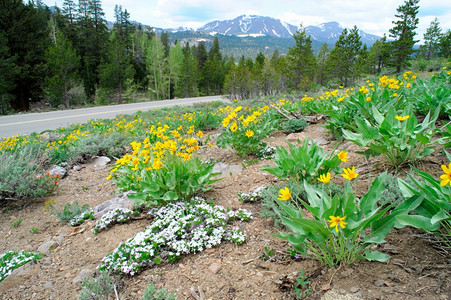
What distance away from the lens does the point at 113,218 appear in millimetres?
2672

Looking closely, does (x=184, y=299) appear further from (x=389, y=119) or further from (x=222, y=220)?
(x=389, y=119)

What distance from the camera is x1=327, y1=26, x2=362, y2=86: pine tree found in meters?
22.9

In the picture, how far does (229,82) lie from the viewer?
27141 mm

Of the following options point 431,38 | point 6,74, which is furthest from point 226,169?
point 431,38

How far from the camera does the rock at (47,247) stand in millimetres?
2467

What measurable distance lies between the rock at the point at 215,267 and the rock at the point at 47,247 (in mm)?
1691

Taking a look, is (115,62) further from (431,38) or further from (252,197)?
(431,38)


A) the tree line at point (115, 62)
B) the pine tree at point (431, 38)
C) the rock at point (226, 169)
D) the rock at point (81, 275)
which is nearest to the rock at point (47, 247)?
the rock at point (81, 275)

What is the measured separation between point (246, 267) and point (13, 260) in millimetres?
2093

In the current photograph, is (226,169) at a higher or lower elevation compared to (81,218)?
higher

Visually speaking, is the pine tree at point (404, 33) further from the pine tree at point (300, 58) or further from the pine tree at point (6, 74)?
the pine tree at point (6, 74)

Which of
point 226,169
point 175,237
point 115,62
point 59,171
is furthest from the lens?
point 115,62

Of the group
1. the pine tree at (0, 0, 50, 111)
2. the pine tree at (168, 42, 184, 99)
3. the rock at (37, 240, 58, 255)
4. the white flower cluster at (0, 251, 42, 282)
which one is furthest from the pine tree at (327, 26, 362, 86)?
the pine tree at (168, 42, 184, 99)

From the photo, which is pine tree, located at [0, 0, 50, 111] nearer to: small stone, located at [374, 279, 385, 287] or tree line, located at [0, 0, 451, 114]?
tree line, located at [0, 0, 451, 114]
